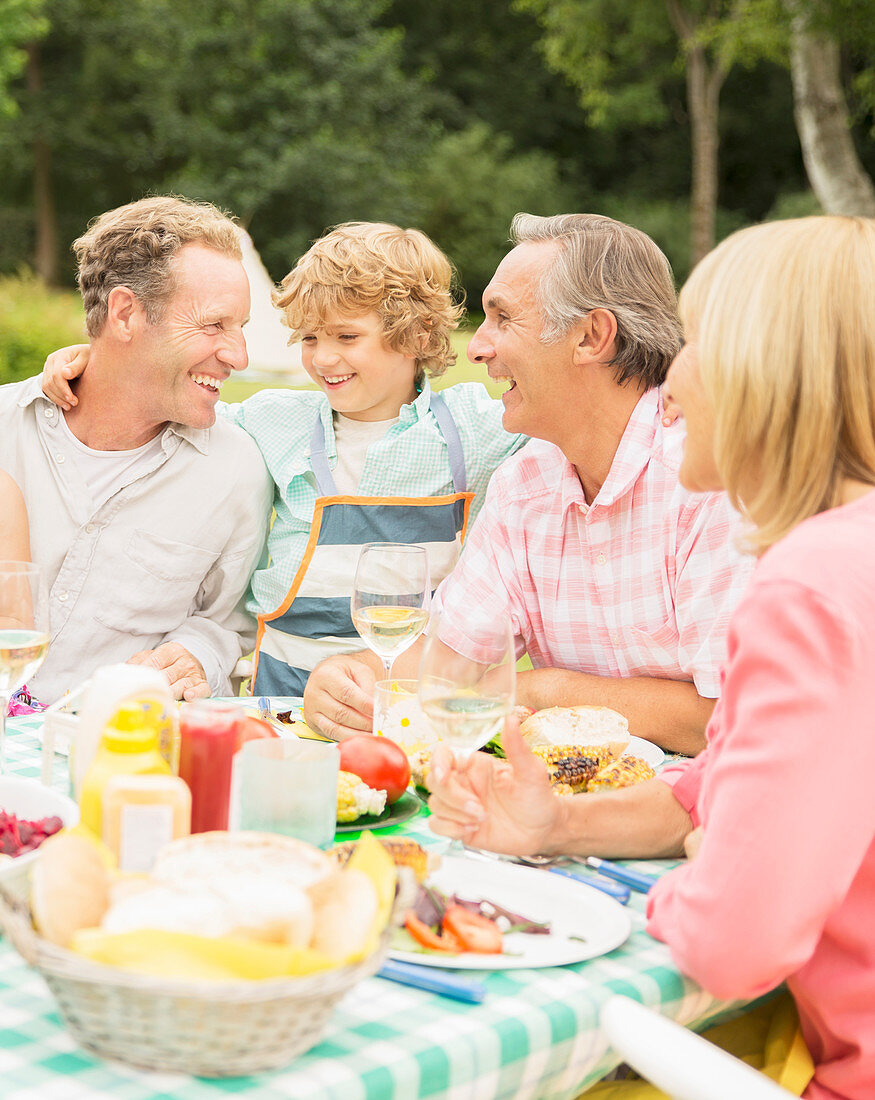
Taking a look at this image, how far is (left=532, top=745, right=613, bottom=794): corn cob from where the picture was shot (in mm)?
1966

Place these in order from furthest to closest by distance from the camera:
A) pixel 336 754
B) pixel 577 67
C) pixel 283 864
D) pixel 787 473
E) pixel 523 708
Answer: pixel 577 67, pixel 523 708, pixel 336 754, pixel 787 473, pixel 283 864

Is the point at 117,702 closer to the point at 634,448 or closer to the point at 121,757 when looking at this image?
the point at 121,757

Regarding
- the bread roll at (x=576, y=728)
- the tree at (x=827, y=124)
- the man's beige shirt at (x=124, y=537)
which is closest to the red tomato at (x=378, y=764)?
the bread roll at (x=576, y=728)

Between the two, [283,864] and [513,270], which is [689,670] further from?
[283,864]

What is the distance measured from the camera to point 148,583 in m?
3.27

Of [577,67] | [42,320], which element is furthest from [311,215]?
[42,320]

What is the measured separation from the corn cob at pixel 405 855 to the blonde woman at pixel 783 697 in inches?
4.2

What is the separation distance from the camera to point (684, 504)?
8.82 feet

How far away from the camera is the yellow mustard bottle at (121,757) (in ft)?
4.41

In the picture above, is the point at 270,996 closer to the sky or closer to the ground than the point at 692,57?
closer to the ground

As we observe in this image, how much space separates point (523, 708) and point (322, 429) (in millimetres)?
1365

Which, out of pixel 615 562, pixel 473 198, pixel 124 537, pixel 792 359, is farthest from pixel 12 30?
pixel 792 359

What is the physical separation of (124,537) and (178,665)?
49 centimetres

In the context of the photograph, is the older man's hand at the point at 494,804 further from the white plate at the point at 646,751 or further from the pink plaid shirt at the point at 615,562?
the pink plaid shirt at the point at 615,562
